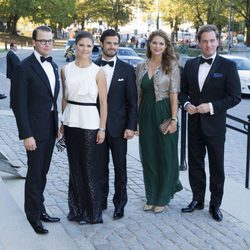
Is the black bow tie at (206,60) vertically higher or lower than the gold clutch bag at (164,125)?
higher

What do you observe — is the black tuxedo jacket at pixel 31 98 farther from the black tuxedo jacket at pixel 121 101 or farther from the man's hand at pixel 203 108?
the man's hand at pixel 203 108

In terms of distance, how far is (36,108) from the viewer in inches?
179

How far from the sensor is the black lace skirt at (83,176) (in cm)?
499

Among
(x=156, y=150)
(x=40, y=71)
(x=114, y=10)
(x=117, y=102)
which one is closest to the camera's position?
(x=40, y=71)

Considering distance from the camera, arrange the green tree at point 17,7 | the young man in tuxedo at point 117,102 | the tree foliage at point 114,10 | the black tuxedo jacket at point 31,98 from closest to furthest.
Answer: the black tuxedo jacket at point 31,98
the young man in tuxedo at point 117,102
the green tree at point 17,7
the tree foliage at point 114,10

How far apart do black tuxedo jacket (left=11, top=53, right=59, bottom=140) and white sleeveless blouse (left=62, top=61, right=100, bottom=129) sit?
26 cm

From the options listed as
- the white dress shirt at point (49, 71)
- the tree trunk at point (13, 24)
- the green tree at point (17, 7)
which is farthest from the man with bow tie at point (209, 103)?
the tree trunk at point (13, 24)

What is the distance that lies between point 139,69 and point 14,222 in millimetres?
2113

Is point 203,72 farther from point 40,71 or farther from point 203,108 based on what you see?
point 40,71

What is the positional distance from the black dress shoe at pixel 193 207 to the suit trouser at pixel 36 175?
169cm

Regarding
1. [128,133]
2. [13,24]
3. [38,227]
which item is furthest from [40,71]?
[13,24]

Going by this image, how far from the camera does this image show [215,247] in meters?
4.73

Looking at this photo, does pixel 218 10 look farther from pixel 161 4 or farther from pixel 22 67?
pixel 22 67

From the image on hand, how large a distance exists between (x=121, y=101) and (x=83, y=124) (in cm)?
50
